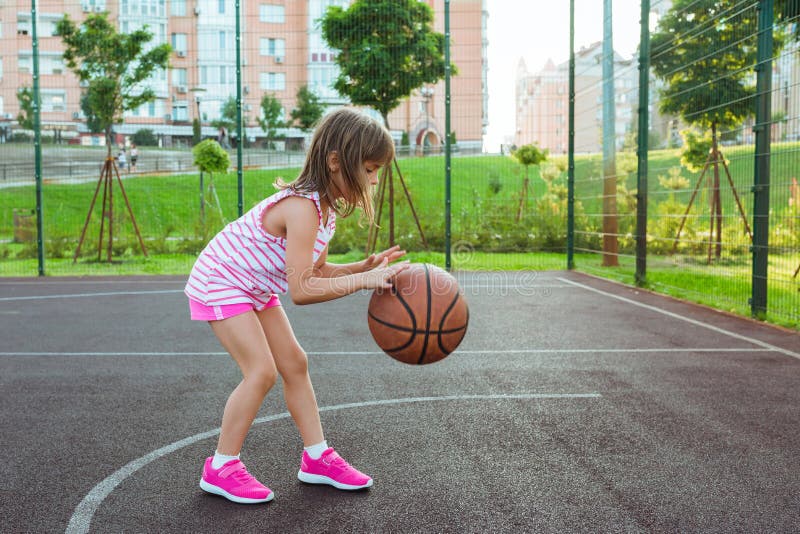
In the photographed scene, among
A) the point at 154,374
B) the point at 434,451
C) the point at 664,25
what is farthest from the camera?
the point at 664,25

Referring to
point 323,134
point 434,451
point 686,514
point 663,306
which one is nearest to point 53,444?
point 434,451

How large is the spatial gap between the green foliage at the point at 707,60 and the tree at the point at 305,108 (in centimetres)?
592


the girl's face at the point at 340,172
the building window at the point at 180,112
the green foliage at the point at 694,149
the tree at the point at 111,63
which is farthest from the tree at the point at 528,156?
the girl's face at the point at 340,172

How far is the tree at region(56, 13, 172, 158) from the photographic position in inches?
526

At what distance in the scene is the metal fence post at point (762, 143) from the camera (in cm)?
695

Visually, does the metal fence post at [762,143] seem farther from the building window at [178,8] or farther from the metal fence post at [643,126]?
the building window at [178,8]

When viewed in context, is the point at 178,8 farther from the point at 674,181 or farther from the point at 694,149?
the point at 694,149

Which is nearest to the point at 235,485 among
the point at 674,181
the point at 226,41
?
the point at 674,181

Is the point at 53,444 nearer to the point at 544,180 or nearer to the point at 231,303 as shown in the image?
the point at 231,303

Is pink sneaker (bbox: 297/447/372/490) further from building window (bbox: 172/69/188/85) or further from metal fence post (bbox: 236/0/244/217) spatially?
A: building window (bbox: 172/69/188/85)

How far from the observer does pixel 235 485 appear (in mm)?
2879

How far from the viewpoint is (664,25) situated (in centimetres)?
983

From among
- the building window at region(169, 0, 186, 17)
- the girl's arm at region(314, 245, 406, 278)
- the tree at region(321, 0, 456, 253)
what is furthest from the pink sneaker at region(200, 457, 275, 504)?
the building window at region(169, 0, 186, 17)

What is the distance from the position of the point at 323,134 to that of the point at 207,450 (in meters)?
1.59
